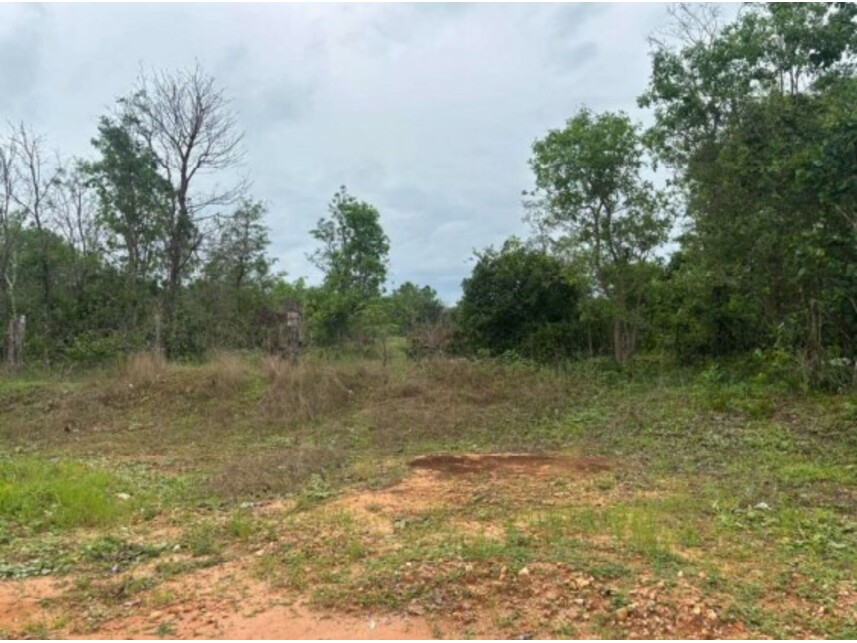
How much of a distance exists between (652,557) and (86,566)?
3.30 metres

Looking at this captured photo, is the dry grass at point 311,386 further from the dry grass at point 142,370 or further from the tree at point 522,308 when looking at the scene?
the tree at point 522,308

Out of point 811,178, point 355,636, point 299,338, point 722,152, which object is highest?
point 722,152

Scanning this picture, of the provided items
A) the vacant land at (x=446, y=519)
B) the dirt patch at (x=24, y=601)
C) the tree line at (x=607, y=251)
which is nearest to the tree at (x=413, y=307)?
the tree line at (x=607, y=251)

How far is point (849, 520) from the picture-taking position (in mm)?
4492

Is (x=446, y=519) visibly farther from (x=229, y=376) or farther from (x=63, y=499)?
(x=229, y=376)

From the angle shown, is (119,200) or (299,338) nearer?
(299,338)

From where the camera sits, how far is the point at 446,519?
14.9 ft

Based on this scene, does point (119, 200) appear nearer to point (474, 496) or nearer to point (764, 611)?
point (474, 496)

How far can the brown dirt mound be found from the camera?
6094mm

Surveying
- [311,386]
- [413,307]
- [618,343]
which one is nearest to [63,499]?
[311,386]

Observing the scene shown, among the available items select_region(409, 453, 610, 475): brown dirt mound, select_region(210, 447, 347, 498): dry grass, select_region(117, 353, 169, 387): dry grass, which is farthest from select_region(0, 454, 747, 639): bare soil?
select_region(117, 353, 169, 387): dry grass

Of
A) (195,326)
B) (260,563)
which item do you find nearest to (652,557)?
(260,563)

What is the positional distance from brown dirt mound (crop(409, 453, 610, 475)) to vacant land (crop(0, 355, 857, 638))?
44 mm

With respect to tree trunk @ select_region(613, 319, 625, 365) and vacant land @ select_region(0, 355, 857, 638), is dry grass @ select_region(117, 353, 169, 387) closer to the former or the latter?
vacant land @ select_region(0, 355, 857, 638)
